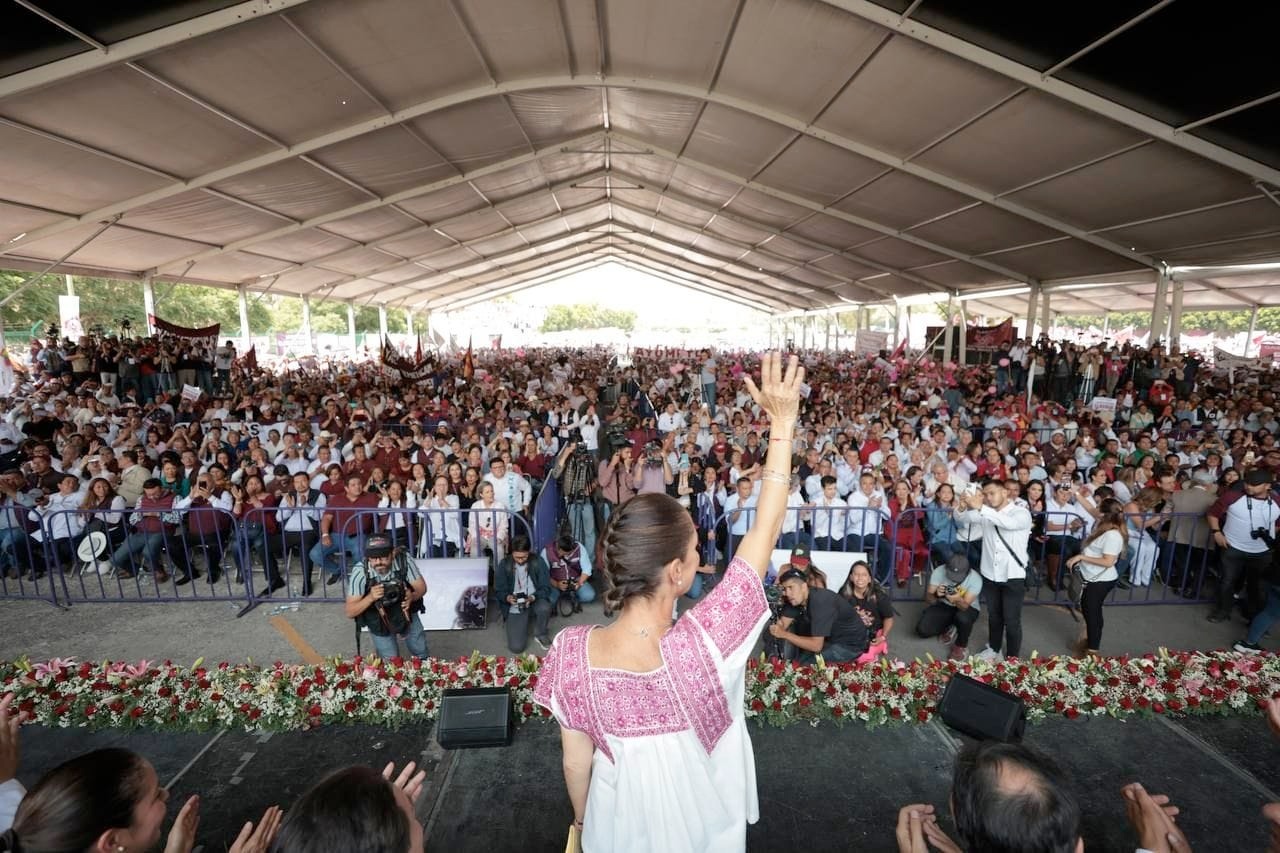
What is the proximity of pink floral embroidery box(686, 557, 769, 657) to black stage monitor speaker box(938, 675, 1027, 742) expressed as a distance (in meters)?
2.40

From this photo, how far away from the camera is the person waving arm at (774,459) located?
1616mm

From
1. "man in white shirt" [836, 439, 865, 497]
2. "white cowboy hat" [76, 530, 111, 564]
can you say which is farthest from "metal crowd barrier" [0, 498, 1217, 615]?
"man in white shirt" [836, 439, 865, 497]

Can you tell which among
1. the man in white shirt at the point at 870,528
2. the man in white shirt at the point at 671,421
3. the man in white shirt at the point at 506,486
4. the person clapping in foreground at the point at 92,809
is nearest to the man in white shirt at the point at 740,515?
Result: the man in white shirt at the point at 870,528

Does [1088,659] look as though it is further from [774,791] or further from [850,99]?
[850,99]

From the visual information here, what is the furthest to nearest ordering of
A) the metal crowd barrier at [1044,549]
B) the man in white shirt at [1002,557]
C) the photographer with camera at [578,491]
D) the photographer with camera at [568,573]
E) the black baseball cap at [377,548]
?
the photographer with camera at [578,491] < the metal crowd barrier at [1044,549] < the photographer with camera at [568,573] < the man in white shirt at [1002,557] < the black baseball cap at [377,548]

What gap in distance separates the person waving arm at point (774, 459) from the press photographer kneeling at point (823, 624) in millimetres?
3035

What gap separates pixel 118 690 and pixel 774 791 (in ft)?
13.2

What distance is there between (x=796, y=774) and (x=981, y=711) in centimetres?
102

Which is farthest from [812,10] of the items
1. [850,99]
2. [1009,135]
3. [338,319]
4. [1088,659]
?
[338,319]

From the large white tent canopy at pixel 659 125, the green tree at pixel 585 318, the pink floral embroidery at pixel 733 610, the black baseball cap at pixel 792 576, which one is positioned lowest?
the black baseball cap at pixel 792 576

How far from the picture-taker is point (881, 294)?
3203cm

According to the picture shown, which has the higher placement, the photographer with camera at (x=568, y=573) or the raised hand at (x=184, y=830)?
the raised hand at (x=184, y=830)

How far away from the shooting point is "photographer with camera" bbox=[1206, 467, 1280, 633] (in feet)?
17.5

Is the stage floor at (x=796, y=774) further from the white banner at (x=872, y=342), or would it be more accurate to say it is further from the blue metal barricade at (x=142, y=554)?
the white banner at (x=872, y=342)
